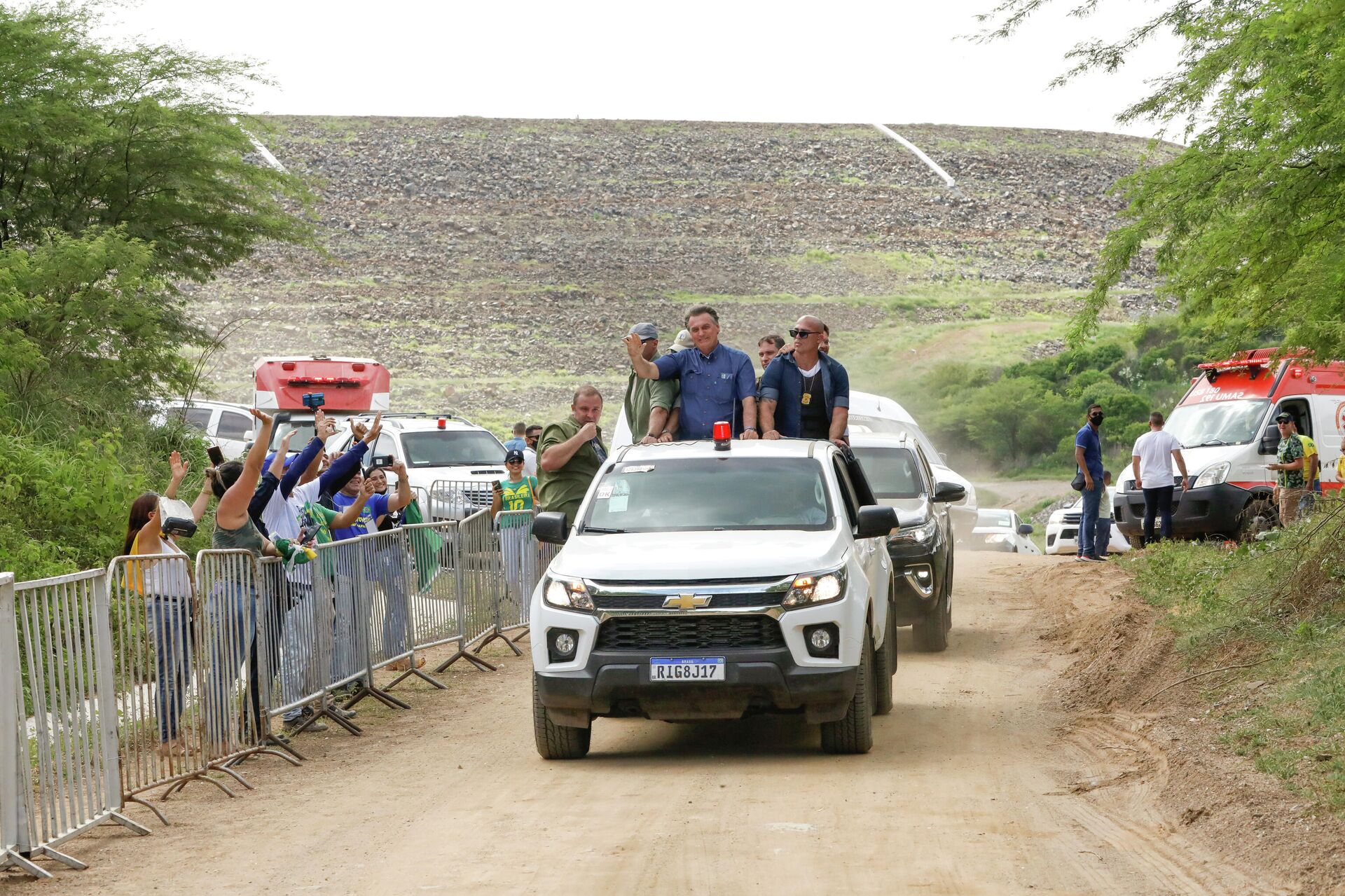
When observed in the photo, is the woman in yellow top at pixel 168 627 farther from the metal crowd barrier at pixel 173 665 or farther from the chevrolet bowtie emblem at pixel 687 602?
the chevrolet bowtie emblem at pixel 687 602

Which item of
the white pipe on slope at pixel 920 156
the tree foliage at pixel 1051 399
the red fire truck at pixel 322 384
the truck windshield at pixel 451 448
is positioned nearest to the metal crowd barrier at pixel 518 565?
the truck windshield at pixel 451 448

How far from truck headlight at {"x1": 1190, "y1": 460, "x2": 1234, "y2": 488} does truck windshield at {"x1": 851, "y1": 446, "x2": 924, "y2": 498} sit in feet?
26.1

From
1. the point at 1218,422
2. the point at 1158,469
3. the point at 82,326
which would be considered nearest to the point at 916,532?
the point at 1158,469

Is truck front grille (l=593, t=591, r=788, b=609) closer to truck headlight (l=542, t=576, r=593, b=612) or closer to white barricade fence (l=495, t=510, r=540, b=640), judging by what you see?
truck headlight (l=542, t=576, r=593, b=612)

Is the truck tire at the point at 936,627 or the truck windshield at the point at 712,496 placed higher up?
the truck windshield at the point at 712,496

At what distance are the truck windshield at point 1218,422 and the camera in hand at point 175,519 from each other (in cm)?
1560

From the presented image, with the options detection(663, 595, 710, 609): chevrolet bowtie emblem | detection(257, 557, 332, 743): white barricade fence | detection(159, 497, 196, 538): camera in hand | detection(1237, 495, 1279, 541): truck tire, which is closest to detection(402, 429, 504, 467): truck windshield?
detection(1237, 495, 1279, 541): truck tire

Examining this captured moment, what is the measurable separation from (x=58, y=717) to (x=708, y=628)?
342cm

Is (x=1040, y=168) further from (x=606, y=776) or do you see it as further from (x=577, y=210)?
(x=606, y=776)

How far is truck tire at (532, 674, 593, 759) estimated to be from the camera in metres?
9.29

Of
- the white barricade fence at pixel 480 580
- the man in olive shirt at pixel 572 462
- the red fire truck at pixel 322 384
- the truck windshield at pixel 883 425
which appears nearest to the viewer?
the man in olive shirt at pixel 572 462

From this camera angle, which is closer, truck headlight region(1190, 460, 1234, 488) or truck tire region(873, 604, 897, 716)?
truck tire region(873, 604, 897, 716)

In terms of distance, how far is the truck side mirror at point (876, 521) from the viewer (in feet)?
31.4

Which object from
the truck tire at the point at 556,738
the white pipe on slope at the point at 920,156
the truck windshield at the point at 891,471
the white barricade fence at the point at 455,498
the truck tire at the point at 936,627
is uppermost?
the white pipe on slope at the point at 920,156
